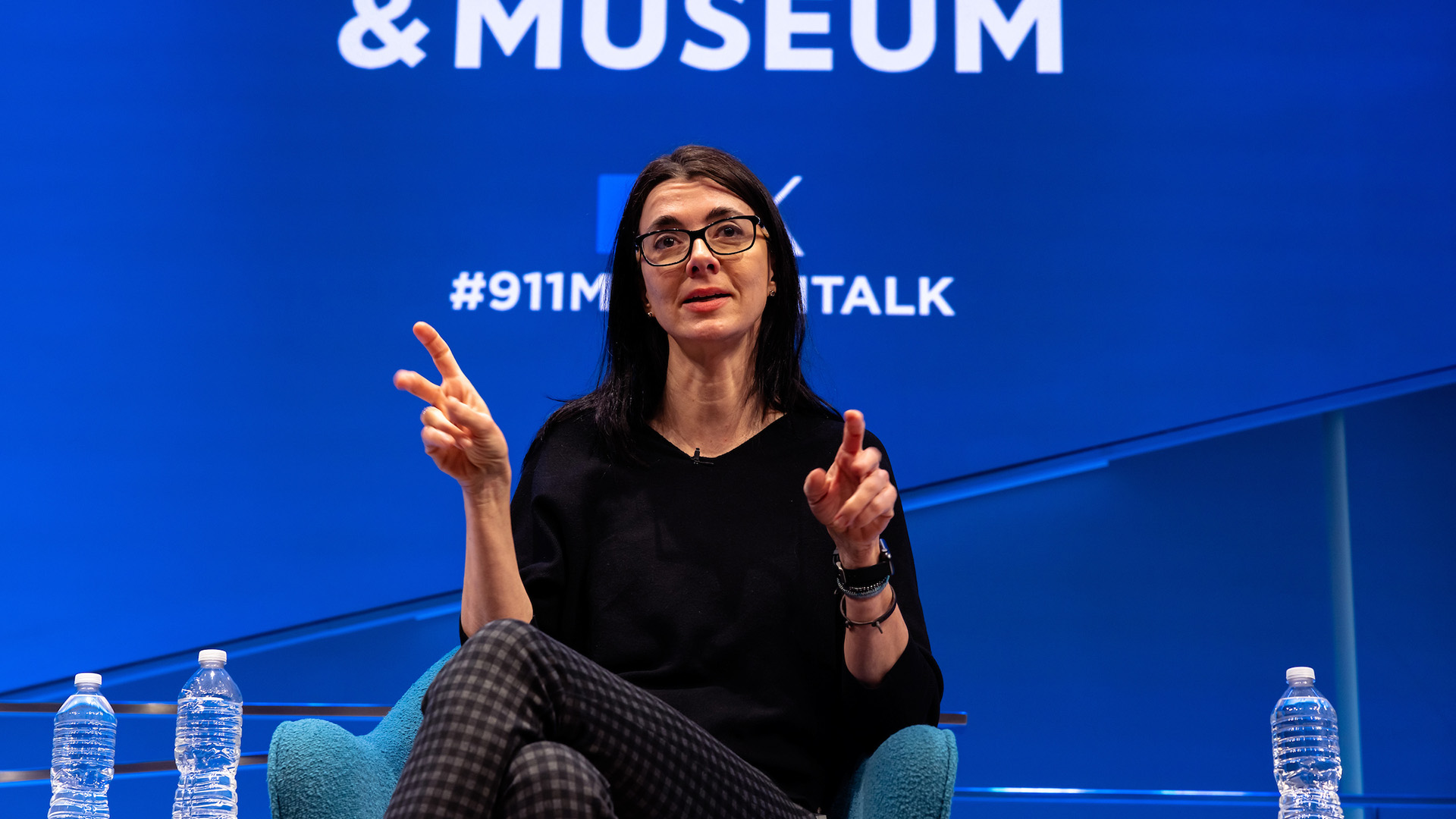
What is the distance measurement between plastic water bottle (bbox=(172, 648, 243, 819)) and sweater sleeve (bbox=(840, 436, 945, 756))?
1.23 metres

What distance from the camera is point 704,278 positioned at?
75.6 inches

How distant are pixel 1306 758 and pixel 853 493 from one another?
4.82 feet

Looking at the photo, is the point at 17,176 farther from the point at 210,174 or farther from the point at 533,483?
the point at 533,483

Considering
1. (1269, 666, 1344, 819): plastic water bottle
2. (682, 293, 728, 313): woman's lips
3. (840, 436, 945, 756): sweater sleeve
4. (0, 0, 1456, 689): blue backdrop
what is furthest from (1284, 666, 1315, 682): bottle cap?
(682, 293, 728, 313): woman's lips

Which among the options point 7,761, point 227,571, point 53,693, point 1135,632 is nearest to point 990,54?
point 1135,632

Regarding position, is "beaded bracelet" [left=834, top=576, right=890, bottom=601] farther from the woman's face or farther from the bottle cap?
the bottle cap

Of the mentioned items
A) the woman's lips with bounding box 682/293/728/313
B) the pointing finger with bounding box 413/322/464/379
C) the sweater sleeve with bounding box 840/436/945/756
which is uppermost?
the woman's lips with bounding box 682/293/728/313

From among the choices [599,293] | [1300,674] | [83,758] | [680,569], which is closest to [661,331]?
[680,569]

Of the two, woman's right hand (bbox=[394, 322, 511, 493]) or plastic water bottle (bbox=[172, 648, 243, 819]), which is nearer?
woman's right hand (bbox=[394, 322, 511, 493])

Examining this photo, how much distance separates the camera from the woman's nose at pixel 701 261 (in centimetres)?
191

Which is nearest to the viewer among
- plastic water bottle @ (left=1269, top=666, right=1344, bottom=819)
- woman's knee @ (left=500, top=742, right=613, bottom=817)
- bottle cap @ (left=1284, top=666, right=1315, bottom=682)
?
woman's knee @ (left=500, top=742, right=613, bottom=817)

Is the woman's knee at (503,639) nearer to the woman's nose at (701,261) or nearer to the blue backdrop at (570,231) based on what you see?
the woman's nose at (701,261)

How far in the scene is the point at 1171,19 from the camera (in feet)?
10.7

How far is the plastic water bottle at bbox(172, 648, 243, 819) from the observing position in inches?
92.7
